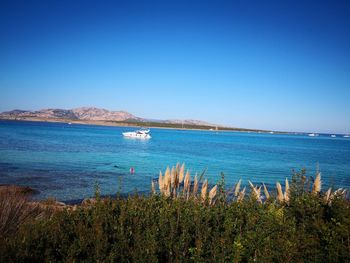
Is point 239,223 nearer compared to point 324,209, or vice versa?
point 239,223

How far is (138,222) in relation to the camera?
5602 mm

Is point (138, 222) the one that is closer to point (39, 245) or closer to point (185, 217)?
point (185, 217)

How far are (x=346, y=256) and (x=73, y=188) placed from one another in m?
20.6

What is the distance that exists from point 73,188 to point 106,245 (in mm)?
19286

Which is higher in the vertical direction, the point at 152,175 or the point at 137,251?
the point at 137,251

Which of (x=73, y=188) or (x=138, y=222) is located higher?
(x=138, y=222)

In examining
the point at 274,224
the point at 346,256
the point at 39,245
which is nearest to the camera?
the point at 39,245

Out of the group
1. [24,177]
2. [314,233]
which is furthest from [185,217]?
[24,177]

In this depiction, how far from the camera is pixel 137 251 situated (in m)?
4.45

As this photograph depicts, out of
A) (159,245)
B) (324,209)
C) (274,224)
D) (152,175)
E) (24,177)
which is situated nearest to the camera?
(159,245)

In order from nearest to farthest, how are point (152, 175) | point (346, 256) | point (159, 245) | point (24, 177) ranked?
point (346, 256) → point (159, 245) → point (24, 177) → point (152, 175)

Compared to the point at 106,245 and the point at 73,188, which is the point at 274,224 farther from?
the point at 73,188

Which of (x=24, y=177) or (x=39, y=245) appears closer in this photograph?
(x=39, y=245)

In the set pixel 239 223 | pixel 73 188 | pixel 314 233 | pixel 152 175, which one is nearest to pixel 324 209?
pixel 314 233
